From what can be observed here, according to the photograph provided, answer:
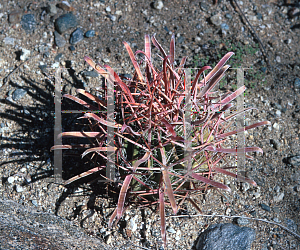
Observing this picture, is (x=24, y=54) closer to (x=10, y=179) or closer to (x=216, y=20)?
(x=10, y=179)

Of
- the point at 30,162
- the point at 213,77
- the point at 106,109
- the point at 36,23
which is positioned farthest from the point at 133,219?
the point at 36,23

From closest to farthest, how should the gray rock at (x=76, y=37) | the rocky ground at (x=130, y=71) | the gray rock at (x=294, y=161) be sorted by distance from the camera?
the rocky ground at (x=130, y=71) < the gray rock at (x=294, y=161) < the gray rock at (x=76, y=37)

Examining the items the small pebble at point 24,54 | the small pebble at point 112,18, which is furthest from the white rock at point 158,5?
the small pebble at point 24,54

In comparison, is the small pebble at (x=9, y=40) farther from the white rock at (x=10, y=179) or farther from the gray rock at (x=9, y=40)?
the white rock at (x=10, y=179)

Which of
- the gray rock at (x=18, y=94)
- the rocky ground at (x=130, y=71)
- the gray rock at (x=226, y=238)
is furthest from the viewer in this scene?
the gray rock at (x=18, y=94)

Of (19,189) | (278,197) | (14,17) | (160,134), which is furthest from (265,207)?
(14,17)

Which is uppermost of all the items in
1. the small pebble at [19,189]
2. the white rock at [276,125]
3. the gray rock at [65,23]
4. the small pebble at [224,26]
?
the gray rock at [65,23]
